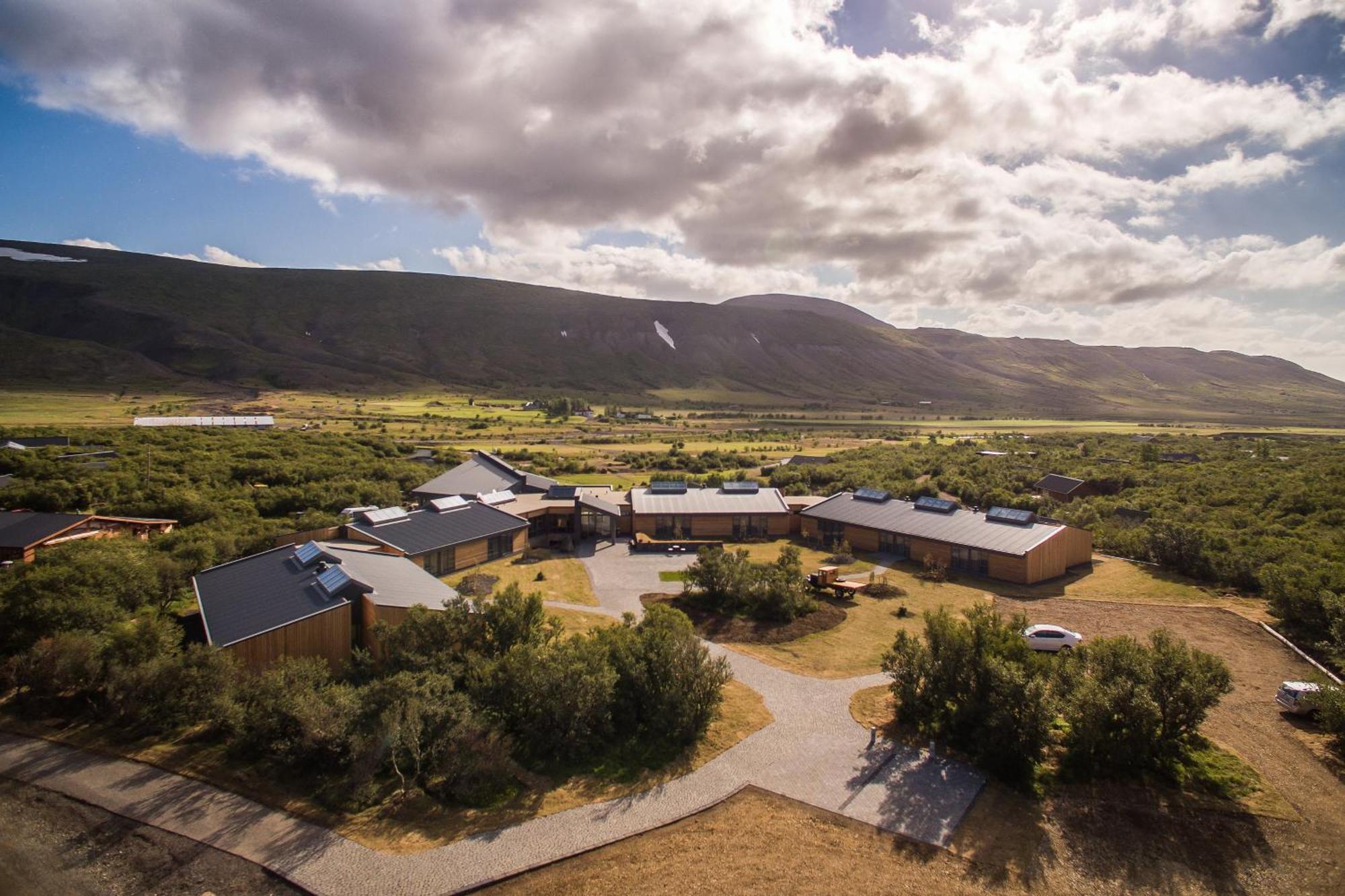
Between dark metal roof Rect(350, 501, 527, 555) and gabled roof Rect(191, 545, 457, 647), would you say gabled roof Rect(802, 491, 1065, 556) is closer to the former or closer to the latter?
dark metal roof Rect(350, 501, 527, 555)

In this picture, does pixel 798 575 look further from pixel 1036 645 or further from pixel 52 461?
pixel 52 461

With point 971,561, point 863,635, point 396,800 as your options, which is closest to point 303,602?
point 396,800

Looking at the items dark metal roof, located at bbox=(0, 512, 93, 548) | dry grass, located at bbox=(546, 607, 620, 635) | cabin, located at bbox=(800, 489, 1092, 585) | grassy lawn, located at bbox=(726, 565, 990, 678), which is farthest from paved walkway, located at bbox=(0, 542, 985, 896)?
cabin, located at bbox=(800, 489, 1092, 585)

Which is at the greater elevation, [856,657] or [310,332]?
[310,332]

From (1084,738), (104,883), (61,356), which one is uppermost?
(61,356)

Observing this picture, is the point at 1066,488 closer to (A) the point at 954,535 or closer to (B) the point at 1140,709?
(A) the point at 954,535

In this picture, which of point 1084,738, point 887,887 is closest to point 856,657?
point 1084,738

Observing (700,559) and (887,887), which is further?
(700,559)
